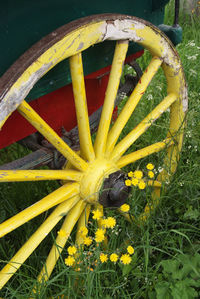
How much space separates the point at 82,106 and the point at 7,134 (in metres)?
0.34

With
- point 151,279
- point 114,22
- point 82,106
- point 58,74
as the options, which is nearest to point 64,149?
point 82,106

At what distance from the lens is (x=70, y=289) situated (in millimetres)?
1520

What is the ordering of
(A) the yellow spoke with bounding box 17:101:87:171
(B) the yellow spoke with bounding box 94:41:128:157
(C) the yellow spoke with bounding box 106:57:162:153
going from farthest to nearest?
(C) the yellow spoke with bounding box 106:57:162:153 < (B) the yellow spoke with bounding box 94:41:128:157 < (A) the yellow spoke with bounding box 17:101:87:171

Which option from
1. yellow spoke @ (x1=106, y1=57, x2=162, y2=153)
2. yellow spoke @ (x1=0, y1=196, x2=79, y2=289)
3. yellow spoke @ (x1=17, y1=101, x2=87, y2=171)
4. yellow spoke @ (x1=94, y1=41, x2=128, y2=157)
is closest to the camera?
yellow spoke @ (x1=17, y1=101, x2=87, y2=171)

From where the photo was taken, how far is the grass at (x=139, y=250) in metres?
1.53

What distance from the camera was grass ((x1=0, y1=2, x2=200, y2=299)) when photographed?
1.53 meters

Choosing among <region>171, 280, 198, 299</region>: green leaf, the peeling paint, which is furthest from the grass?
the peeling paint

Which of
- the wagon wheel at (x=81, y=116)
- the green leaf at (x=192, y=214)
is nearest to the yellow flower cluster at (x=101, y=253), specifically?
the wagon wheel at (x=81, y=116)

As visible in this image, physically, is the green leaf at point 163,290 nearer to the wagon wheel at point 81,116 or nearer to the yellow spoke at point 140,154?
the wagon wheel at point 81,116

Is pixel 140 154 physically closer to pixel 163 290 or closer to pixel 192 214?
pixel 192 214

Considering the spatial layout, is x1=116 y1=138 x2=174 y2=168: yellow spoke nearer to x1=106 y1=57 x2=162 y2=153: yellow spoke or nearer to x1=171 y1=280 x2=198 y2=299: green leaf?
x1=106 y1=57 x2=162 y2=153: yellow spoke

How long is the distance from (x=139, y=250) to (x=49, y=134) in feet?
2.65

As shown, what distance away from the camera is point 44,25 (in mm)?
1405

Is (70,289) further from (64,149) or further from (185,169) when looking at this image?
(185,169)
